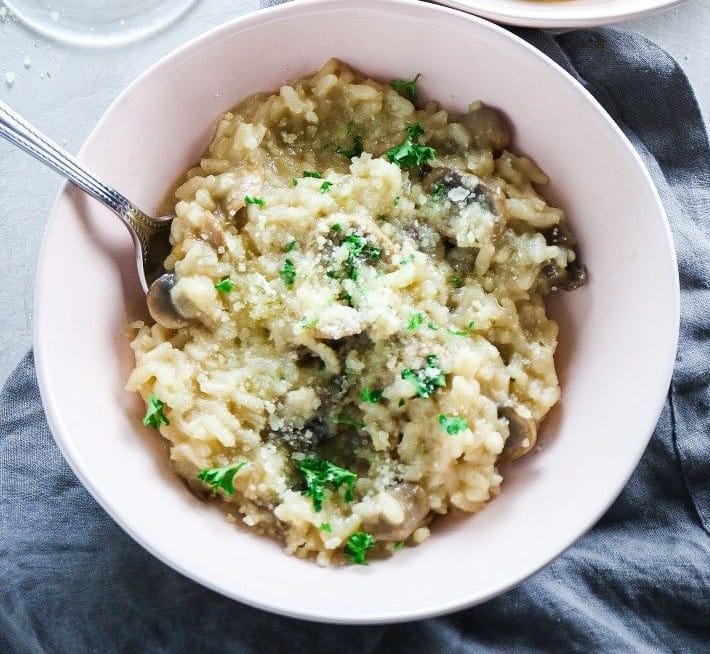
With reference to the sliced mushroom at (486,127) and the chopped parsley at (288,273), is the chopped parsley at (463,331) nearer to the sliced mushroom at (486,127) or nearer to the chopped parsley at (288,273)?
the chopped parsley at (288,273)

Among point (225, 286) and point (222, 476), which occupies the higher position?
point (225, 286)

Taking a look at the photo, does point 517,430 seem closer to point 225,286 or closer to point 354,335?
point 354,335

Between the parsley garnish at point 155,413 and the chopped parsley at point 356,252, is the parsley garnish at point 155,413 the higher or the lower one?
the lower one

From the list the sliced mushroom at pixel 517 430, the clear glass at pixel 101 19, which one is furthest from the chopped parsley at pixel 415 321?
the clear glass at pixel 101 19

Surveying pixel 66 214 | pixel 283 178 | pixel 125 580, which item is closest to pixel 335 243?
pixel 283 178

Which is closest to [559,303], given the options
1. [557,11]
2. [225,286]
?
[557,11]

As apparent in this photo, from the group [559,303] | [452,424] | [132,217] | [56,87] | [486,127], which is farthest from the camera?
[56,87]

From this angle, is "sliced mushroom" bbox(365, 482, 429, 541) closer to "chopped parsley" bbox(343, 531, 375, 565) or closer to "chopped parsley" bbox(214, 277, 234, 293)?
"chopped parsley" bbox(343, 531, 375, 565)
